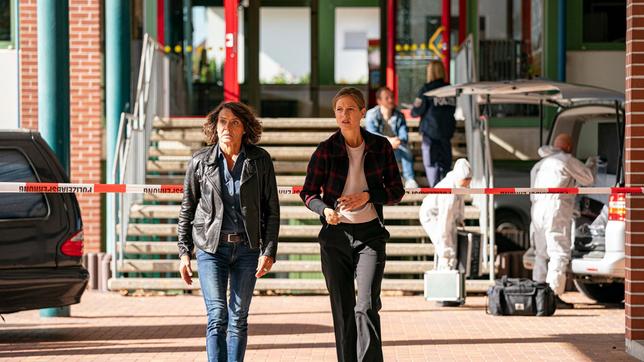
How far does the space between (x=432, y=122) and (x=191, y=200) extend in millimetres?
9404

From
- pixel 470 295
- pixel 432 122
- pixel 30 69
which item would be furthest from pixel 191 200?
pixel 30 69

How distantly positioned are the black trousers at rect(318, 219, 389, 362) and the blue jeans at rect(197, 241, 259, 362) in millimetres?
541

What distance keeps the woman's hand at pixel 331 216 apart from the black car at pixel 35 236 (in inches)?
146

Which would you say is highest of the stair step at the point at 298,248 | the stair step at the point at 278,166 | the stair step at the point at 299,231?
the stair step at the point at 278,166

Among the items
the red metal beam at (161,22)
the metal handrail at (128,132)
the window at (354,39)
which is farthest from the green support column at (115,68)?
the window at (354,39)

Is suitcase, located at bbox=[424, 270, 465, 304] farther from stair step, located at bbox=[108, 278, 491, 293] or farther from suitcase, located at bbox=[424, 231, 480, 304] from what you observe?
stair step, located at bbox=[108, 278, 491, 293]

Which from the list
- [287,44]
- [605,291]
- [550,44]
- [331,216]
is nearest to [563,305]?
[605,291]

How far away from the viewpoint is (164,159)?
18828 mm

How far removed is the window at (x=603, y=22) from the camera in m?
21.3

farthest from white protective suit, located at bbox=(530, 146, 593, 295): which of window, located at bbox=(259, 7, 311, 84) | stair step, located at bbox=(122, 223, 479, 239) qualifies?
window, located at bbox=(259, 7, 311, 84)

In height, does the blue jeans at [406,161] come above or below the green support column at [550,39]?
below

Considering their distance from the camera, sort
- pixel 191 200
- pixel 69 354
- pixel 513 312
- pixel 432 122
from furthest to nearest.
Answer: pixel 432 122 < pixel 513 312 < pixel 69 354 < pixel 191 200

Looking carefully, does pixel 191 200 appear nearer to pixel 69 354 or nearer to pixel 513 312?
pixel 69 354

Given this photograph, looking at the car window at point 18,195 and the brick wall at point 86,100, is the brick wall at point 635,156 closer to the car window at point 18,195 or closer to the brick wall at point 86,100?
the car window at point 18,195
